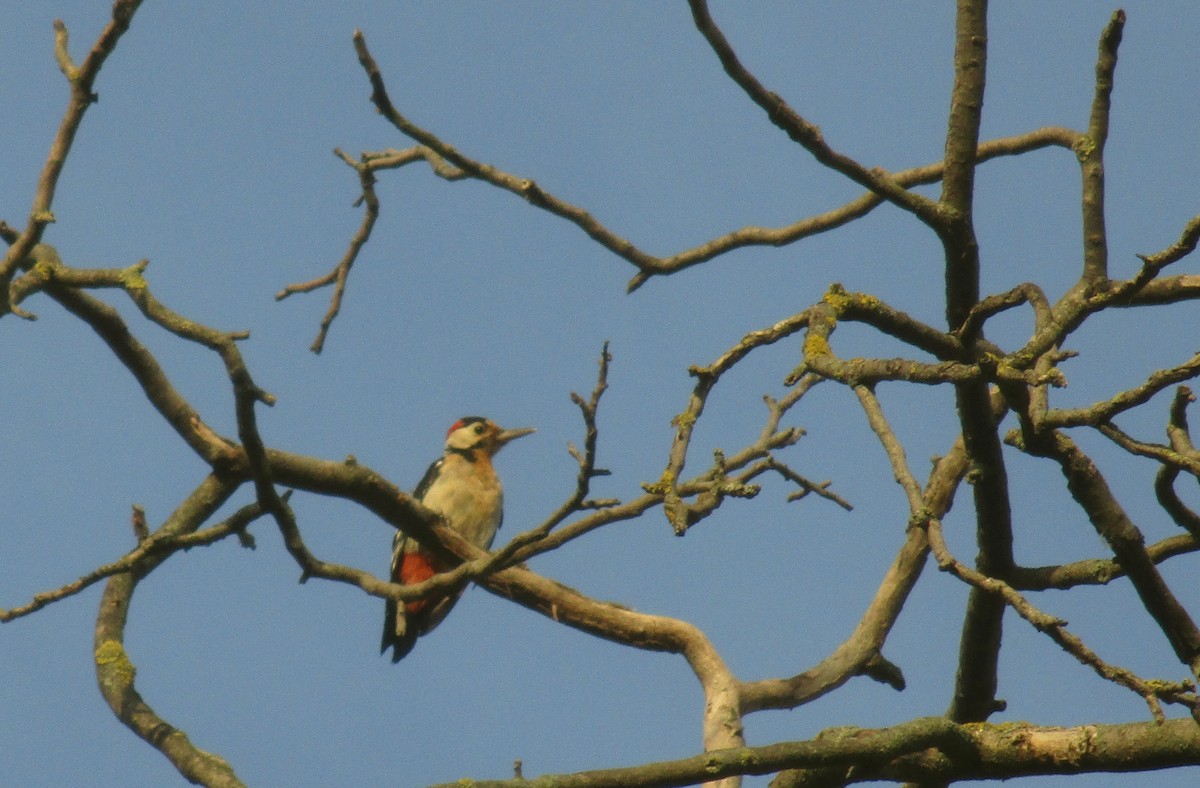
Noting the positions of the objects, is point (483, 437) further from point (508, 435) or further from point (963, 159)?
point (963, 159)

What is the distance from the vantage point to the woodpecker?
8.16 metres

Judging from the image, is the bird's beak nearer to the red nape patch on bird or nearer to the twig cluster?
the red nape patch on bird

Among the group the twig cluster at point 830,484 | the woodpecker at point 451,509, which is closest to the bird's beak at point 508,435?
the woodpecker at point 451,509

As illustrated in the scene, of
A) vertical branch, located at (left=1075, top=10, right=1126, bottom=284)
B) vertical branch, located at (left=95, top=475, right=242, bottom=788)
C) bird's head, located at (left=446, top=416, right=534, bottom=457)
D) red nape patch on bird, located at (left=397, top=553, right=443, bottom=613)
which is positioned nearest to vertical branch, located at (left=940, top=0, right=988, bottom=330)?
vertical branch, located at (left=1075, top=10, right=1126, bottom=284)

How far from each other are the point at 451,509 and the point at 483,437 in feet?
3.23

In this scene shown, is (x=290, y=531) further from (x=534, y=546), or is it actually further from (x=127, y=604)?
(x=127, y=604)

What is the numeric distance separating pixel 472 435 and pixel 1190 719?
7087 mm

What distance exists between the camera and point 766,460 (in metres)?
4.31

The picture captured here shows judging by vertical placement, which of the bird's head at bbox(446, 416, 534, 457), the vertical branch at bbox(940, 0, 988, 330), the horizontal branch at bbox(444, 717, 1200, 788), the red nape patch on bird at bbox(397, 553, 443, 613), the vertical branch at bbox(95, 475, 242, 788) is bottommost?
the horizontal branch at bbox(444, 717, 1200, 788)

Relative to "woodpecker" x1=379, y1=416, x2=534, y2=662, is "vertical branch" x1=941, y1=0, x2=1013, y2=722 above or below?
below

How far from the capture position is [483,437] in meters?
9.59

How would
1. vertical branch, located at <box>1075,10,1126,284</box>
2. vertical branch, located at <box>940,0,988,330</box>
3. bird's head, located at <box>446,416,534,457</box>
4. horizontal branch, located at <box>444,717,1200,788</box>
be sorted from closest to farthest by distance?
horizontal branch, located at <box>444,717,1200,788</box> < vertical branch, located at <box>940,0,988,330</box> < vertical branch, located at <box>1075,10,1126,284</box> < bird's head, located at <box>446,416,534,457</box>

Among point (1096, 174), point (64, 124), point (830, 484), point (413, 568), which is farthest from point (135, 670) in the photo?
point (413, 568)

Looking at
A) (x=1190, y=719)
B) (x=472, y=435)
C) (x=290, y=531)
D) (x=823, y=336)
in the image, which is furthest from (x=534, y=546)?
(x=472, y=435)
